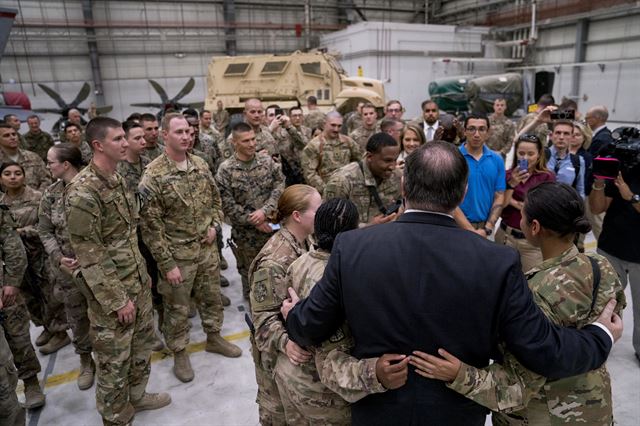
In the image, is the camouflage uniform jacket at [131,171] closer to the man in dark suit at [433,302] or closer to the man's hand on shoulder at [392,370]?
the man in dark suit at [433,302]

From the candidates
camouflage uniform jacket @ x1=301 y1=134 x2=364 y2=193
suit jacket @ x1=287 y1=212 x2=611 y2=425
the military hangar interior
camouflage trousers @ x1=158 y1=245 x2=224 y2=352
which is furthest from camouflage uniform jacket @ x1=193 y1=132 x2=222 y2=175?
the military hangar interior

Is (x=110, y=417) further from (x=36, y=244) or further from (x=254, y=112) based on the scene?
(x=254, y=112)

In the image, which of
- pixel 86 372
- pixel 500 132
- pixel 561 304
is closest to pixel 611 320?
pixel 561 304

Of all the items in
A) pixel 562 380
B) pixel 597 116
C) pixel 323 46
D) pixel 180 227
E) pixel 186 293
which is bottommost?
pixel 186 293

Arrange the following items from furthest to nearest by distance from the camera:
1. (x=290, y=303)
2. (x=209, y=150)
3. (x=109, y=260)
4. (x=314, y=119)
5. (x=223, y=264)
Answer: (x=314, y=119) < (x=209, y=150) < (x=223, y=264) < (x=109, y=260) < (x=290, y=303)

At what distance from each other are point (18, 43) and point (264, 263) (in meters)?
17.3

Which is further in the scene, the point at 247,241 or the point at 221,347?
the point at 247,241

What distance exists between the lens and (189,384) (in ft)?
10.7

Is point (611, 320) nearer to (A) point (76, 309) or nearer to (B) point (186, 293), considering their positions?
(B) point (186, 293)

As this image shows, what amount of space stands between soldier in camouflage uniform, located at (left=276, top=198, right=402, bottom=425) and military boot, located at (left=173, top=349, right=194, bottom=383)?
1818 millimetres

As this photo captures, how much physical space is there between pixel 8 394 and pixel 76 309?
92 cm

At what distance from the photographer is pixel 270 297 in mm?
1766

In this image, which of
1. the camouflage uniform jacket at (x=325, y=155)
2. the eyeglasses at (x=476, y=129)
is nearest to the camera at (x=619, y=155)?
the eyeglasses at (x=476, y=129)

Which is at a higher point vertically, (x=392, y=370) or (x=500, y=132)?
(x=500, y=132)
